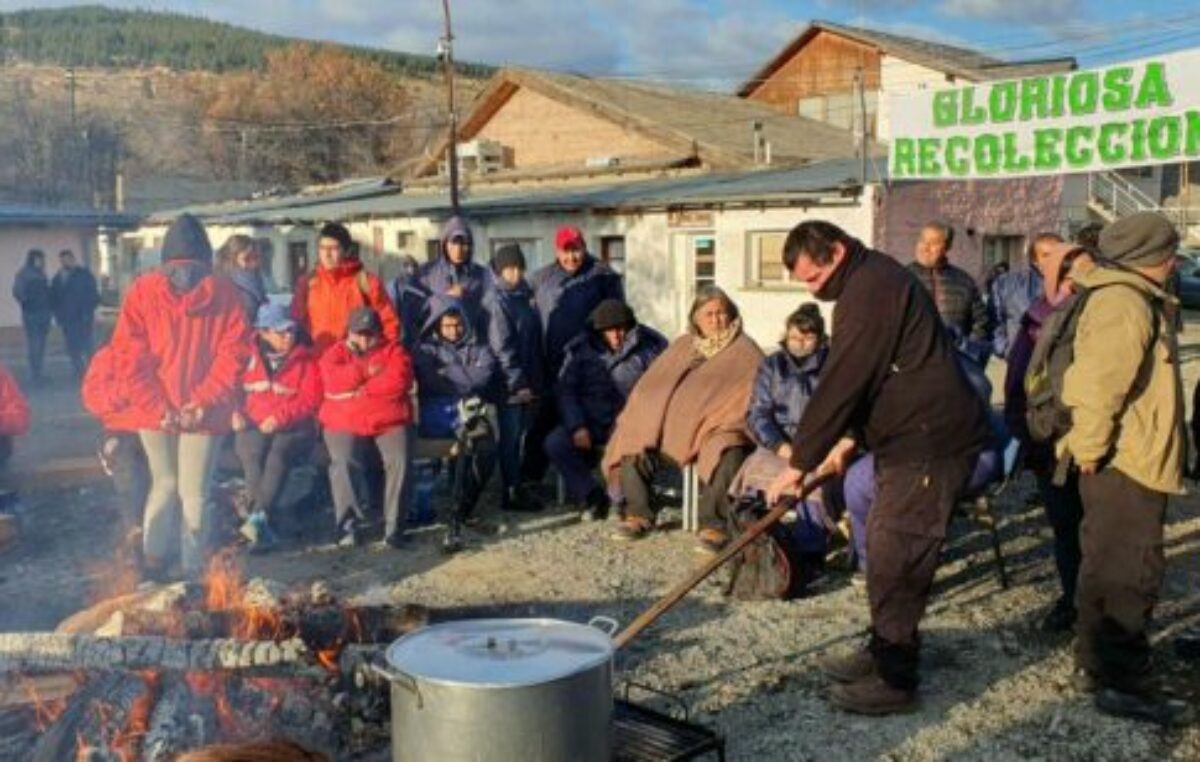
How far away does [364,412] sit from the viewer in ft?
21.7

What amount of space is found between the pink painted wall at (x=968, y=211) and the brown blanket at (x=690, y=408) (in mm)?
11082

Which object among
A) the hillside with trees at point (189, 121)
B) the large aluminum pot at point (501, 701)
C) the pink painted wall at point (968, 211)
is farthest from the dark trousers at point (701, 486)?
the hillside with trees at point (189, 121)

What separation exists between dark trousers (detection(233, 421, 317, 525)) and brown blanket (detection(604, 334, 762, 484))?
1.94m

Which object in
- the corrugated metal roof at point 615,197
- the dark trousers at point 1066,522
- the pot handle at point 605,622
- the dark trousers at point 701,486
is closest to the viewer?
the pot handle at point 605,622

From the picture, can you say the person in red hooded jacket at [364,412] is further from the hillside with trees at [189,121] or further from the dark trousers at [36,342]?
the hillside with trees at [189,121]

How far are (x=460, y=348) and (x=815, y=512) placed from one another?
268cm

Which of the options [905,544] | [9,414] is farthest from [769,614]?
[9,414]

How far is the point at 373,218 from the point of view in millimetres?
25250

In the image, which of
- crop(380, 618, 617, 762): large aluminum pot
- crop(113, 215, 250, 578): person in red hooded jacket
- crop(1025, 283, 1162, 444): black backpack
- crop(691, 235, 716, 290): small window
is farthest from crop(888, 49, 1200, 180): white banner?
crop(380, 618, 617, 762): large aluminum pot

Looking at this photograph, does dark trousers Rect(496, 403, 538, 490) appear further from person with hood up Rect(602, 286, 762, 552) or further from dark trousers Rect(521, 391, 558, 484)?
person with hood up Rect(602, 286, 762, 552)

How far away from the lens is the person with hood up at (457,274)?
7.51 m

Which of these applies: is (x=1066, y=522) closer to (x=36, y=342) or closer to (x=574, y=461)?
(x=574, y=461)

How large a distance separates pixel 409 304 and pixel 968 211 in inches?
569

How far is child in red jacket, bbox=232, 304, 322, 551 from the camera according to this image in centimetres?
664
